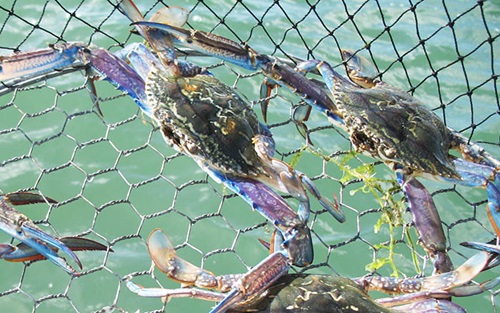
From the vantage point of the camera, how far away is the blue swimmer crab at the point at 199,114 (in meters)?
2.90

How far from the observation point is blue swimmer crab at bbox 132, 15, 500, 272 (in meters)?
3.18

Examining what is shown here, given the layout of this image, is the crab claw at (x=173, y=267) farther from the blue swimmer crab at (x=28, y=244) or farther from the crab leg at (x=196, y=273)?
the blue swimmer crab at (x=28, y=244)

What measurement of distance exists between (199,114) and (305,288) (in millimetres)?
1010

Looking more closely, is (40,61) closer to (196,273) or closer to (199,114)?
(199,114)

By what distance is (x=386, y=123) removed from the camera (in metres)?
3.28

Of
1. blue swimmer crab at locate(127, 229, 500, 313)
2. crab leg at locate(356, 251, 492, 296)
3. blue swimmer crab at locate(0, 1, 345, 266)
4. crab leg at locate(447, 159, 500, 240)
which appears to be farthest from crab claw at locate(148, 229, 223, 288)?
crab leg at locate(447, 159, 500, 240)

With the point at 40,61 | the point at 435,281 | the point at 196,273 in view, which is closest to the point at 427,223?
the point at 435,281

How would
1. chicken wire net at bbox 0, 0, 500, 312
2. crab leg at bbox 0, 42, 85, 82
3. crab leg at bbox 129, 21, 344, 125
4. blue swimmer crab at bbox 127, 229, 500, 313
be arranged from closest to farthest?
blue swimmer crab at bbox 127, 229, 500, 313 → crab leg at bbox 0, 42, 85, 82 → crab leg at bbox 129, 21, 344, 125 → chicken wire net at bbox 0, 0, 500, 312

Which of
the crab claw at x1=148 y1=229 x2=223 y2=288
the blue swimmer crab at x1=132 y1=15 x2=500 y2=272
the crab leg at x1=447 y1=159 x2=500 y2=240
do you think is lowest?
the crab claw at x1=148 y1=229 x2=223 y2=288

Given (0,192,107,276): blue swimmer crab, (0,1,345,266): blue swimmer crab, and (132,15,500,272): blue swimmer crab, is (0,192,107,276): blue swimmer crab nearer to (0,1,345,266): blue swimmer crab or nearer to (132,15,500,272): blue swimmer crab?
(0,1,345,266): blue swimmer crab

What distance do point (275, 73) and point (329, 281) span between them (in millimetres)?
1228

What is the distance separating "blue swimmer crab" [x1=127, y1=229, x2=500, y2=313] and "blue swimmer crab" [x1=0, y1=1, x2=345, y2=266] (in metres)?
0.30

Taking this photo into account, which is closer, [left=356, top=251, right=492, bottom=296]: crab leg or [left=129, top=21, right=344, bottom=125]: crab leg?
[left=356, top=251, right=492, bottom=296]: crab leg

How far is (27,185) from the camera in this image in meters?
4.06
